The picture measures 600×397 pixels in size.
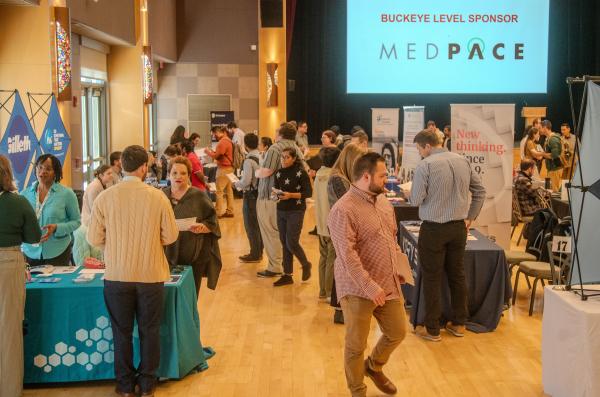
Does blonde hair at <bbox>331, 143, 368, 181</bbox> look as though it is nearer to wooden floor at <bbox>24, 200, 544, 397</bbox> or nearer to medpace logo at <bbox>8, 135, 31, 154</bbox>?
wooden floor at <bbox>24, 200, 544, 397</bbox>

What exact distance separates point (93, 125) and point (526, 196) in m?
5.96

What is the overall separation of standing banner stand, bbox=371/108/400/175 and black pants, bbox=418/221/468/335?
560 cm

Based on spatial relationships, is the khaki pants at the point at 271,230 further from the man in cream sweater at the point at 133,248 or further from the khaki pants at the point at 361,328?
the khaki pants at the point at 361,328

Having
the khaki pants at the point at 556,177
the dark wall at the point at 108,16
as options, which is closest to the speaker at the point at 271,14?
the dark wall at the point at 108,16

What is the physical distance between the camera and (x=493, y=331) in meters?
6.07

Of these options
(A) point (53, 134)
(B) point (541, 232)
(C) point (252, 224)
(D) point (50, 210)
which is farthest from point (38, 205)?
(B) point (541, 232)

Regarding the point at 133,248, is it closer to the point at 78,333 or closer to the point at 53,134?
the point at 78,333

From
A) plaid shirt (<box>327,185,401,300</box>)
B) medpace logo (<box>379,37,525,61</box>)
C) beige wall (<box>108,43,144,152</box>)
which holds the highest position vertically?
medpace logo (<box>379,37,525,61</box>)

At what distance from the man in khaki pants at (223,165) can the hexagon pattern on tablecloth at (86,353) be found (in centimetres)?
678

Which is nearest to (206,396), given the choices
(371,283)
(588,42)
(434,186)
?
(371,283)

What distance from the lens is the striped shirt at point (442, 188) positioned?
5.63m

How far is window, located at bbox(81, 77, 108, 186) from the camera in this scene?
10.5 m

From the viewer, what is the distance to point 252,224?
8602mm

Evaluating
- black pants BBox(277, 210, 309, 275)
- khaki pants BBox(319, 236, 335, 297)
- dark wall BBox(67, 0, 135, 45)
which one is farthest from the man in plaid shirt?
dark wall BBox(67, 0, 135, 45)
